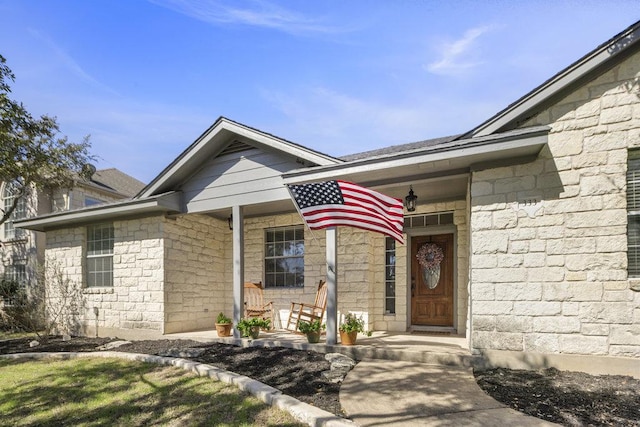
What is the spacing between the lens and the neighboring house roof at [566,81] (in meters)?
4.49

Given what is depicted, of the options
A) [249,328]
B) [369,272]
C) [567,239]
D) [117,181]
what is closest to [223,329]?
[249,328]

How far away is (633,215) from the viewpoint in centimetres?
455

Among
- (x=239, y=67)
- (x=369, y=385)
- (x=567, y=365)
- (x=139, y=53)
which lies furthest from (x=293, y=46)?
(x=567, y=365)

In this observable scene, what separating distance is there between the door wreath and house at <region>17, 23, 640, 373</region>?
0.09 feet

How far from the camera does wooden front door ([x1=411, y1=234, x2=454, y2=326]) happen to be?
748 centimetres

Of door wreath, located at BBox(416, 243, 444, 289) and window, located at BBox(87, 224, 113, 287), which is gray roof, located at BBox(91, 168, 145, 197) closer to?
window, located at BBox(87, 224, 113, 287)

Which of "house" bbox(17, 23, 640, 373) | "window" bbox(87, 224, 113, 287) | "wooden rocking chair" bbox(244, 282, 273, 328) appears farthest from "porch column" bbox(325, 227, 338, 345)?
"window" bbox(87, 224, 113, 287)

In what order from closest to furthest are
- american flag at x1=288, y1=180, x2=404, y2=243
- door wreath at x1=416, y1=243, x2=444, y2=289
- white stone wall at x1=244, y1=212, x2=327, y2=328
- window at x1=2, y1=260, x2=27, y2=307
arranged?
american flag at x1=288, y1=180, x2=404, y2=243
door wreath at x1=416, y1=243, x2=444, y2=289
white stone wall at x1=244, y1=212, x2=327, y2=328
window at x1=2, y1=260, x2=27, y2=307

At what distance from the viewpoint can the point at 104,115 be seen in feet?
42.5

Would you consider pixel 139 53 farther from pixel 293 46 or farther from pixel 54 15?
pixel 293 46

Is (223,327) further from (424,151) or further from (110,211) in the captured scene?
(424,151)

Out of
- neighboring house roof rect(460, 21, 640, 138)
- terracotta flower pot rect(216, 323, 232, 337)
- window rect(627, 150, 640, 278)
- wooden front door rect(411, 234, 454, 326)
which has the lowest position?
terracotta flower pot rect(216, 323, 232, 337)

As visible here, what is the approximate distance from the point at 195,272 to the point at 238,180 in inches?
111

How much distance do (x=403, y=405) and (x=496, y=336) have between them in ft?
6.51
